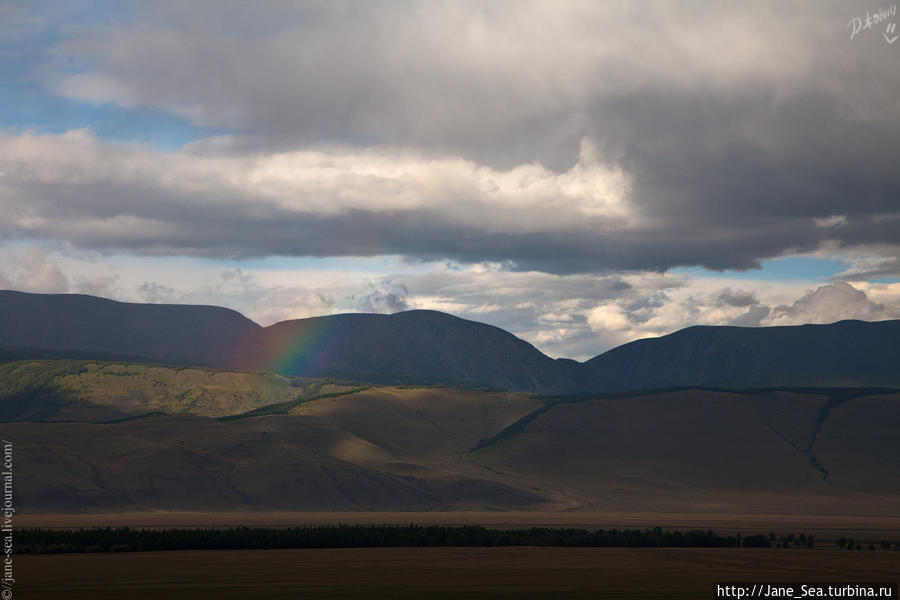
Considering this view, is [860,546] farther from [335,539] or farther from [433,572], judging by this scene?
[335,539]

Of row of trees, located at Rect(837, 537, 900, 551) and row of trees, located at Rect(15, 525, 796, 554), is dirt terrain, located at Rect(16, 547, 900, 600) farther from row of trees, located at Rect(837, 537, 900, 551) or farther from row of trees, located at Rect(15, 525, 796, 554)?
row of trees, located at Rect(837, 537, 900, 551)

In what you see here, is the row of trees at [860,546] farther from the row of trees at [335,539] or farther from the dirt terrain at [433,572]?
the dirt terrain at [433,572]

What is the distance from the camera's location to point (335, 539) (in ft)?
438

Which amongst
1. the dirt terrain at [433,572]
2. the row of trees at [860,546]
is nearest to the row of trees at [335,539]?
the row of trees at [860,546]

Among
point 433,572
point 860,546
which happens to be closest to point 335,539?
point 433,572

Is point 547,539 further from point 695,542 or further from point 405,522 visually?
point 405,522

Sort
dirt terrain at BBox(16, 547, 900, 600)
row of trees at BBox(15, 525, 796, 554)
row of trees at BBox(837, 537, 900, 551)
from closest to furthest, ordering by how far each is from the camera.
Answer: dirt terrain at BBox(16, 547, 900, 600) < row of trees at BBox(15, 525, 796, 554) < row of trees at BBox(837, 537, 900, 551)

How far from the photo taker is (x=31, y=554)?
118562mm

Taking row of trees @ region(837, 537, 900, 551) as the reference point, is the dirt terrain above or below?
above

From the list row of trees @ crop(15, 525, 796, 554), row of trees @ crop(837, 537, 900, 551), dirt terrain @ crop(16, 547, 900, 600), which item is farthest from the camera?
row of trees @ crop(837, 537, 900, 551)

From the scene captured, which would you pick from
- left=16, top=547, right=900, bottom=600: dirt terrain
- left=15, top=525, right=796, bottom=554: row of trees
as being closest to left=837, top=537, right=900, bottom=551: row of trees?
left=15, top=525, right=796, bottom=554: row of trees

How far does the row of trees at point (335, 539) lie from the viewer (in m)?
127

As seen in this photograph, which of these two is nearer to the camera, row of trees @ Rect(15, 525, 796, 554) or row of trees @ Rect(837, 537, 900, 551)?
row of trees @ Rect(15, 525, 796, 554)

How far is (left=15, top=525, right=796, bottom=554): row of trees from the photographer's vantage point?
127m
